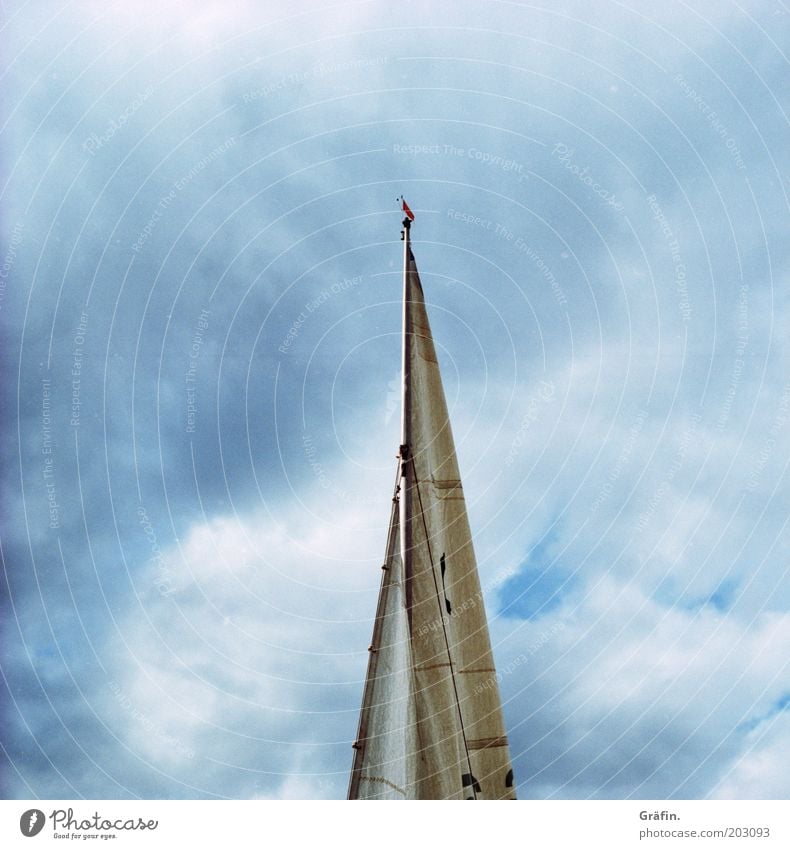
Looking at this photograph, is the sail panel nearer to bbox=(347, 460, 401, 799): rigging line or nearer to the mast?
the mast

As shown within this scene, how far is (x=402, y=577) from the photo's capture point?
421 inches

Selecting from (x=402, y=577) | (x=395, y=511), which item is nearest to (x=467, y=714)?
(x=402, y=577)

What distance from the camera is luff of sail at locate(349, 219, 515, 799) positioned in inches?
377

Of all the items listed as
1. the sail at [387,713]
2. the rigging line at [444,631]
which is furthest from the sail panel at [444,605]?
the sail at [387,713]

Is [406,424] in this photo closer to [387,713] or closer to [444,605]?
[444,605]

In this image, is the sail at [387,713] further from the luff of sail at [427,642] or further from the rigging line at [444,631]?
the rigging line at [444,631]
